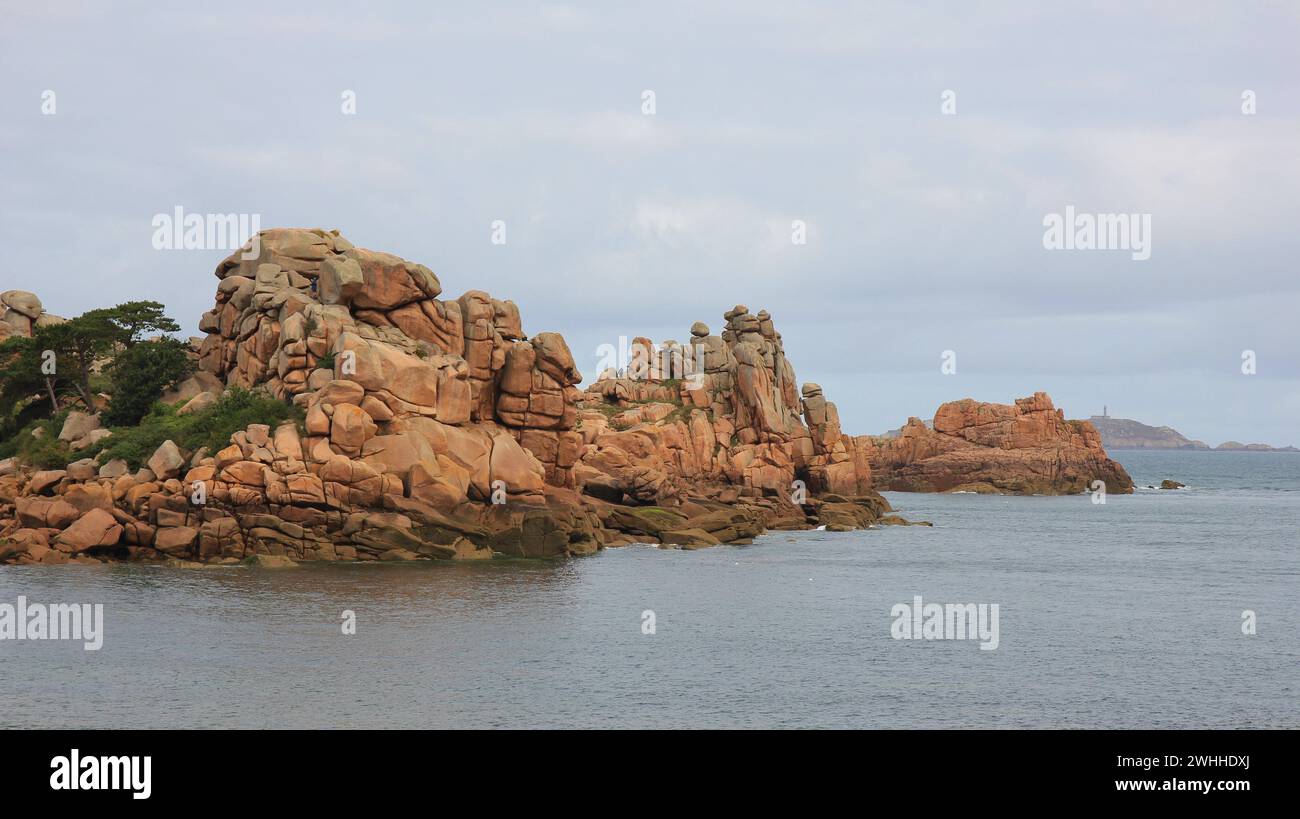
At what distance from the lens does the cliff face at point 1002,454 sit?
162625 millimetres

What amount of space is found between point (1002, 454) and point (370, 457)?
119018mm

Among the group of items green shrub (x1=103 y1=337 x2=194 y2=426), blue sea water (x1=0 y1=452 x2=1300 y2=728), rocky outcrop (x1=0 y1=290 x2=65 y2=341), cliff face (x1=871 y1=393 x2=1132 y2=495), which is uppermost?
rocky outcrop (x1=0 y1=290 x2=65 y2=341)

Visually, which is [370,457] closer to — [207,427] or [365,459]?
[365,459]

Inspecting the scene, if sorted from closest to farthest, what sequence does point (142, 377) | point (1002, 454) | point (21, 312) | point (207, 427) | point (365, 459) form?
1. point (365, 459)
2. point (207, 427)
3. point (142, 377)
4. point (21, 312)
5. point (1002, 454)

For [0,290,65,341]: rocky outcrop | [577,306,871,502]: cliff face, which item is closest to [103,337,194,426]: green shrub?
[0,290,65,341]: rocky outcrop

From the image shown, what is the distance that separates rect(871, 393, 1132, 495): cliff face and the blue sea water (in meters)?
90.8

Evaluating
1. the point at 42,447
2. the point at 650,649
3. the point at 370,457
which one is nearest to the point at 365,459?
the point at 370,457

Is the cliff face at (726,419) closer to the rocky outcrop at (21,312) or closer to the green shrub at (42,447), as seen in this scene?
the green shrub at (42,447)

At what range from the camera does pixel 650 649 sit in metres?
43.6

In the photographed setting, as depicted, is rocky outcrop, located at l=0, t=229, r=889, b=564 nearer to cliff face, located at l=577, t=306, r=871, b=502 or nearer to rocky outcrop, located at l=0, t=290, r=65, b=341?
cliff face, located at l=577, t=306, r=871, b=502

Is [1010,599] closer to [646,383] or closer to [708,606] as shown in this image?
[708,606]

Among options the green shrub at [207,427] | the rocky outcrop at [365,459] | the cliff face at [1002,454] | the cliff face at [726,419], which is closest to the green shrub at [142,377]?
the rocky outcrop at [365,459]

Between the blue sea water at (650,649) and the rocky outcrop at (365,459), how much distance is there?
2825 mm

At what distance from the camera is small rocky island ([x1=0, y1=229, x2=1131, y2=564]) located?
61.2 m
